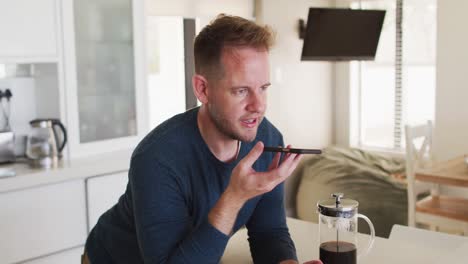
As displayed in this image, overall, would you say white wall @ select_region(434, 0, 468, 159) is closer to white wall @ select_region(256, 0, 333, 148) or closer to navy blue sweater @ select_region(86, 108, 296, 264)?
white wall @ select_region(256, 0, 333, 148)

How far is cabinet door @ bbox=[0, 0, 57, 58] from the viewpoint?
2.81 meters

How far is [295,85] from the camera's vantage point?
4.67m

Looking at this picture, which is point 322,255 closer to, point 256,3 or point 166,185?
point 166,185

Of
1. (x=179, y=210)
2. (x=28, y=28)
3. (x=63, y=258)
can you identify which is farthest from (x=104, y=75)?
(x=179, y=210)

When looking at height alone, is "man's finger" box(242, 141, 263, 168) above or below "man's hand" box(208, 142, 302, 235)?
above

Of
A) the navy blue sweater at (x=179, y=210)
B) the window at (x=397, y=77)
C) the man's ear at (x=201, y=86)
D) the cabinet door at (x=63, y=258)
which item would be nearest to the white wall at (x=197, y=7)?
the window at (x=397, y=77)

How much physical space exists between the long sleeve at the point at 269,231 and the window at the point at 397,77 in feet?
10.8

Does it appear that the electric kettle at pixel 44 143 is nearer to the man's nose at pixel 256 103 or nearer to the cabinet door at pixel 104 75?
the cabinet door at pixel 104 75

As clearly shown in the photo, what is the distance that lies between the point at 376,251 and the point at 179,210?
0.53 meters

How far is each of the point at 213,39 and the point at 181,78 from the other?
2.58 m

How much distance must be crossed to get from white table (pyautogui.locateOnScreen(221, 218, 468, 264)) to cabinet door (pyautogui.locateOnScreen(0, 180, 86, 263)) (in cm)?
140

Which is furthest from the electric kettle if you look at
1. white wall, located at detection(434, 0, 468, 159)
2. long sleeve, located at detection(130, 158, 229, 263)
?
white wall, located at detection(434, 0, 468, 159)

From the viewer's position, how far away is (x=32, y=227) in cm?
276

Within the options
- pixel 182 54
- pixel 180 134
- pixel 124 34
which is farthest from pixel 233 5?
pixel 180 134
